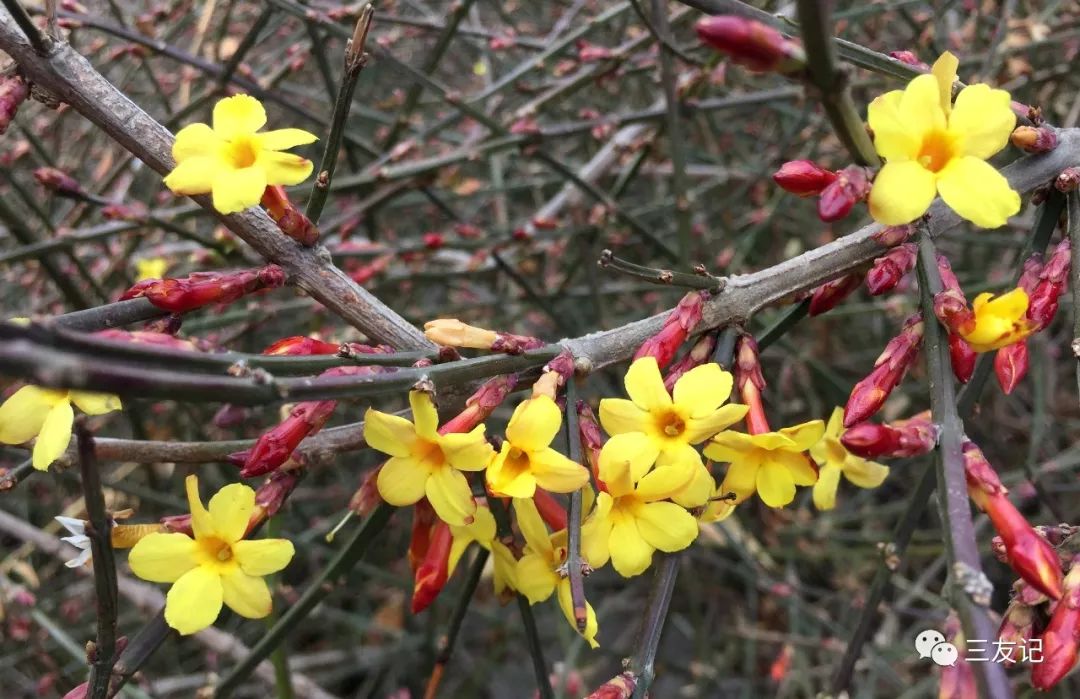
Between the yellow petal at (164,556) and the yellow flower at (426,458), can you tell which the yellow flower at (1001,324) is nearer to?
the yellow flower at (426,458)

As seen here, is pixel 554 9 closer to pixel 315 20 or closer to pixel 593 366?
Answer: pixel 315 20

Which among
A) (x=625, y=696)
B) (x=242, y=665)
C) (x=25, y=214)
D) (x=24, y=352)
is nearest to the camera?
(x=24, y=352)

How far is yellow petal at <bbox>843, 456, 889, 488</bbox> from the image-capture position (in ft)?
4.38

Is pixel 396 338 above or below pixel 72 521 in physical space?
above

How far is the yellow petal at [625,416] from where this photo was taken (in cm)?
111

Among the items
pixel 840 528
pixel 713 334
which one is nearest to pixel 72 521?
pixel 713 334

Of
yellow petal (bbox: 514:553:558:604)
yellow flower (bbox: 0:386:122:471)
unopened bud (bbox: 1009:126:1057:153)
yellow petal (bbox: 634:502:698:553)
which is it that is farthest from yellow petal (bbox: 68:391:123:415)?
unopened bud (bbox: 1009:126:1057:153)

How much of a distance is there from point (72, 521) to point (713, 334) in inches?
38.4

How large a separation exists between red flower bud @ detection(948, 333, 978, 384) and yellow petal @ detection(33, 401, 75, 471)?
116 centimetres

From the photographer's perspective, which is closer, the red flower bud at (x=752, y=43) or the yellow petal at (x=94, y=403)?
the red flower bud at (x=752, y=43)

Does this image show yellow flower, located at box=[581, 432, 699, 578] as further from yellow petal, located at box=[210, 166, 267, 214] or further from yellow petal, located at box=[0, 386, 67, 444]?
yellow petal, located at box=[0, 386, 67, 444]

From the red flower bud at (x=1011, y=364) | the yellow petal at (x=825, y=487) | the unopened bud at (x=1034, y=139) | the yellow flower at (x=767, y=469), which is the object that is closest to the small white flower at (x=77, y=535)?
the yellow flower at (x=767, y=469)

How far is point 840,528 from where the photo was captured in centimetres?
373


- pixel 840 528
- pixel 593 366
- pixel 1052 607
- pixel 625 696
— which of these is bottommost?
pixel 625 696
